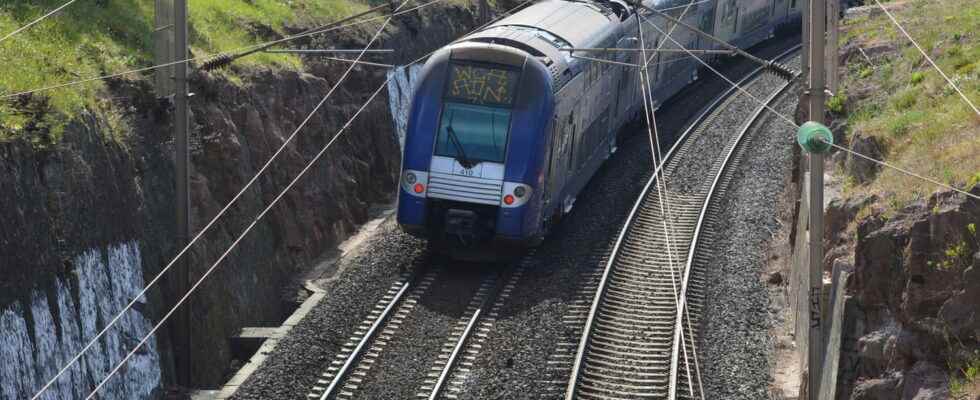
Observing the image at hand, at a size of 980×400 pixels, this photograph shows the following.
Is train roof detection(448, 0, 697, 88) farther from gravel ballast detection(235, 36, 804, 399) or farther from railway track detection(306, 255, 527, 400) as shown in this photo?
railway track detection(306, 255, 527, 400)

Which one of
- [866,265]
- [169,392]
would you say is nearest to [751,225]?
[866,265]

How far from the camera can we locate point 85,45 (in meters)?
18.5

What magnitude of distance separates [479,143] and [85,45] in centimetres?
610

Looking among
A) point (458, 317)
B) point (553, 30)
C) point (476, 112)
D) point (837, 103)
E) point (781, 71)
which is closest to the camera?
point (781, 71)

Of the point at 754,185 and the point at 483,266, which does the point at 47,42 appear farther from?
the point at 754,185

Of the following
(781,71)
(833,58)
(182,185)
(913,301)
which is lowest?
(913,301)

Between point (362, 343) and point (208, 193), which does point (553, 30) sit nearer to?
point (208, 193)

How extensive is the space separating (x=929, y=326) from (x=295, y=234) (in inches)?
491

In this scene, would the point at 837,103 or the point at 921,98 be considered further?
the point at 837,103

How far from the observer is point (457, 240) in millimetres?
19922

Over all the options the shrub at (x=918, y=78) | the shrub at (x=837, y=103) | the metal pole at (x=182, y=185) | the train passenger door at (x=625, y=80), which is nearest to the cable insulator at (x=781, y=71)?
the shrub at (x=918, y=78)

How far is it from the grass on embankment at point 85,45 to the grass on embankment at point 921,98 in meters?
10.1

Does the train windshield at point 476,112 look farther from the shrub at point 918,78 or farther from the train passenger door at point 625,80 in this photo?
the train passenger door at point 625,80

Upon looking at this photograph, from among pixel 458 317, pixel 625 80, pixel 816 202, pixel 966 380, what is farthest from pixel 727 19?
pixel 966 380
